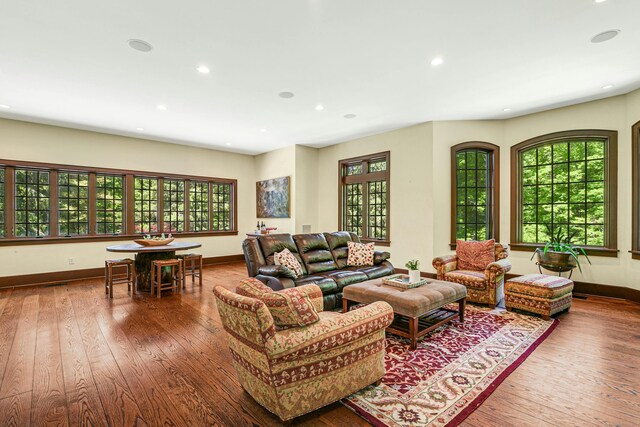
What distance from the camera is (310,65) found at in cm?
371

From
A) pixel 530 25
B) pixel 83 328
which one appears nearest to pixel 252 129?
pixel 83 328

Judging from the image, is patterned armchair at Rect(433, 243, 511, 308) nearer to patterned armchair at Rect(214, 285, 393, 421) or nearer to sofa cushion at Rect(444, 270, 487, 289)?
sofa cushion at Rect(444, 270, 487, 289)

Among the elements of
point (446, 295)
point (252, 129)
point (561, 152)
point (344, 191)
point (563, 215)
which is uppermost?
point (252, 129)

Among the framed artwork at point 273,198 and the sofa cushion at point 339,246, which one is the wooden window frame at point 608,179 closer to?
the sofa cushion at point 339,246

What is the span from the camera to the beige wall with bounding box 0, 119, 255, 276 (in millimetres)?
5758

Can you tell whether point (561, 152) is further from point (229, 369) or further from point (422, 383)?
point (229, 369)

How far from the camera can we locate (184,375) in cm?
254

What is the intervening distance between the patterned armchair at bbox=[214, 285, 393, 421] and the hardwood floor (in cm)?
16

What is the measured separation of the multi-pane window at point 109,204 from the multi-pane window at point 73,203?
21 centimetres

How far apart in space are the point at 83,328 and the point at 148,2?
11.6 ft

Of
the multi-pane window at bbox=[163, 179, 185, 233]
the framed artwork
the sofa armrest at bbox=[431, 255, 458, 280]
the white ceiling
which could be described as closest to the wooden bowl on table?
the white ceiling

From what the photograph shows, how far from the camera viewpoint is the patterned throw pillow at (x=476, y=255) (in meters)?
4.71

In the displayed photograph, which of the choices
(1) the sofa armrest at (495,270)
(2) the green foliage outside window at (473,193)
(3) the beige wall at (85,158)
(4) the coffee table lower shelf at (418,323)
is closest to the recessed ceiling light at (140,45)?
(4) the coffee table lower shelf at (418,323)

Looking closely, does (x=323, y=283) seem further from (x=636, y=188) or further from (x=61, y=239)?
(x=61, y=239)
